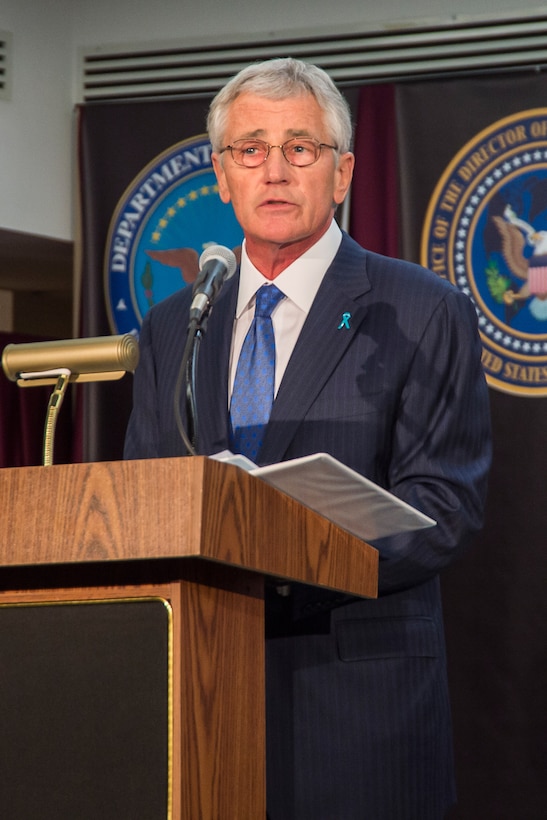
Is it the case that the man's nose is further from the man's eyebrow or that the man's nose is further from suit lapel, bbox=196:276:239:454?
suit lapel, bbox=196:276:239:454

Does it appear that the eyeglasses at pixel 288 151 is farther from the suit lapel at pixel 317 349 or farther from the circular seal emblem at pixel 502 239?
the circular seal emblem at pixel 502 239

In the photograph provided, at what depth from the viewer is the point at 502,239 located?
13.9 feet

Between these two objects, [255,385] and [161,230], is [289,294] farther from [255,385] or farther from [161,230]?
[161,230]

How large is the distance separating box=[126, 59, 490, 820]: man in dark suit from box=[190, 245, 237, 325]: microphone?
0.21 metres

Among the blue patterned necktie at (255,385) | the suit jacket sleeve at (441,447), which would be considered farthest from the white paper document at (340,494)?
the blue patterned necktie at (255,385)

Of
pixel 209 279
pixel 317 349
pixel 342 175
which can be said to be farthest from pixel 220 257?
pixel 342 175

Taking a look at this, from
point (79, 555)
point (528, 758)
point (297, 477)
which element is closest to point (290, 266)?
point (297, 477)

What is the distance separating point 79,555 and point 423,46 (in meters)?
3.64

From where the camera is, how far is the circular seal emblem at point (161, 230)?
4.61 meters

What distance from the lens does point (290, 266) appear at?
214 cm

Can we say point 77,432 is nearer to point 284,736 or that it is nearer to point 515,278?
point 515,278

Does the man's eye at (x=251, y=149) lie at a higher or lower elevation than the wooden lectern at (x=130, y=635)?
higher

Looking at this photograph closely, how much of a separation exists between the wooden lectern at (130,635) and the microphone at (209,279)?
40 centimetres

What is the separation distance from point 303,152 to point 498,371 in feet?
7.06
